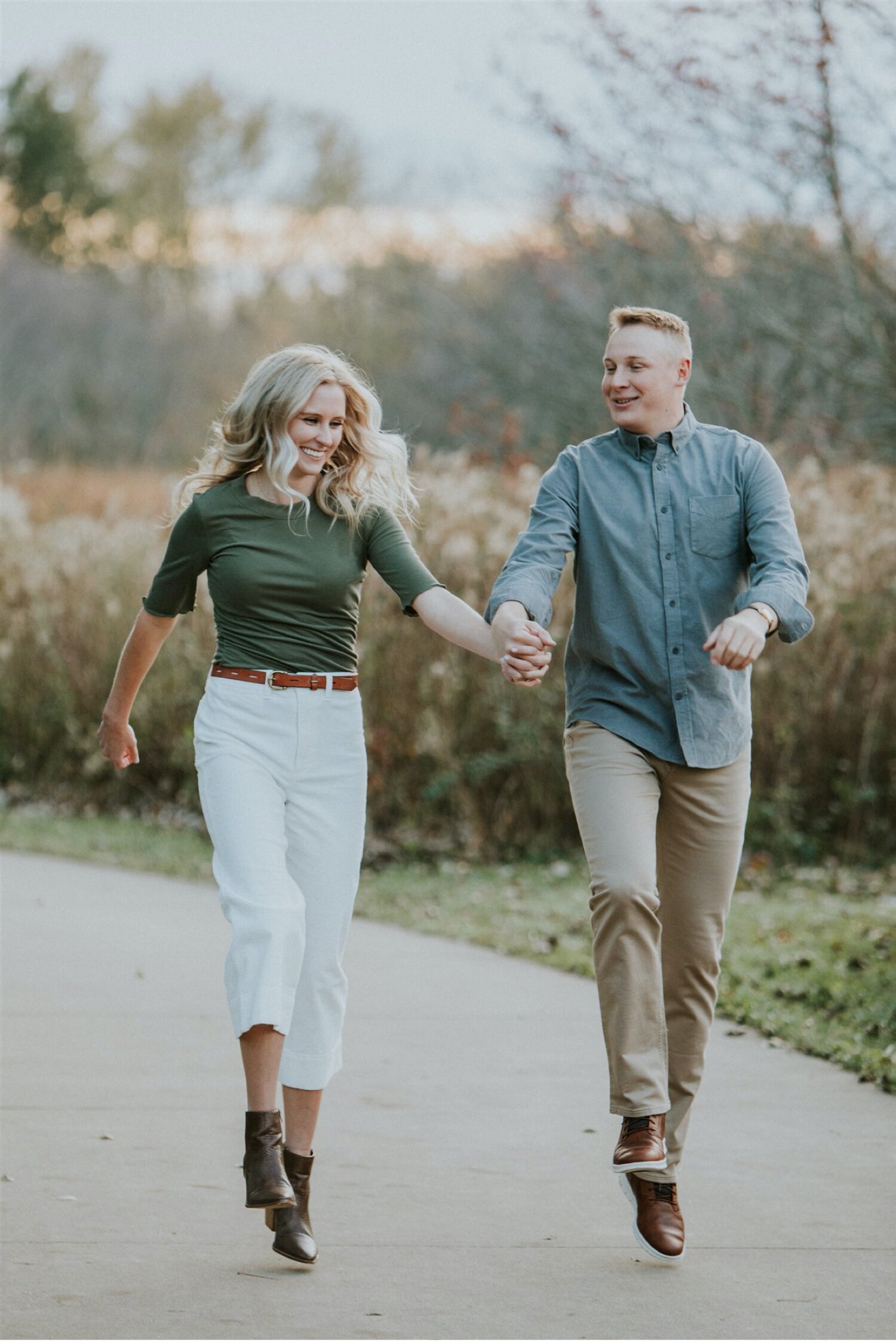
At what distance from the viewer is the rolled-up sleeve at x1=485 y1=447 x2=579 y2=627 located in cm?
416

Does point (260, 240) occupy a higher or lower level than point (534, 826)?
higher

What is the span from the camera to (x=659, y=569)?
13.9ft

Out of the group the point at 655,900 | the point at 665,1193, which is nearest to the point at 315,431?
the point at 655,900

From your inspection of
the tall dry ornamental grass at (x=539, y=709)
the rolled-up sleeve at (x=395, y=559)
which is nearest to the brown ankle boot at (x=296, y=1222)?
the rolled-up sleeve at (x=395, y=559)

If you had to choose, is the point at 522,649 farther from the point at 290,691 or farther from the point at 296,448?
the point at 296,448

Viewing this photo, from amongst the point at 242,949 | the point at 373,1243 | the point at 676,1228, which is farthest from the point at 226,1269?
the point at 676,1228

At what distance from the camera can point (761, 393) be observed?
1797cm

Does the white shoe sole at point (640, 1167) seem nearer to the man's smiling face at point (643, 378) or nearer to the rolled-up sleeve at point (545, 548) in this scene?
the rolled-up sleeve at point (545, 548)

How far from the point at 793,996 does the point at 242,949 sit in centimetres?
385

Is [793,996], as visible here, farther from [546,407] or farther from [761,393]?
[546,407]

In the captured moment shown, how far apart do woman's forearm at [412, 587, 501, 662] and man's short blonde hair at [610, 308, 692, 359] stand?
803 mm

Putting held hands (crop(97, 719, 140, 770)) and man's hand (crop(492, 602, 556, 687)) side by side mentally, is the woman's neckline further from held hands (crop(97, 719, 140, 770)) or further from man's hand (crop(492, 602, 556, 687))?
held hands (crop(97, 719, 140, 770))

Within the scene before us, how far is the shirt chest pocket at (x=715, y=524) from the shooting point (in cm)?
427

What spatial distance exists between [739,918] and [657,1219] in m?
5.15
